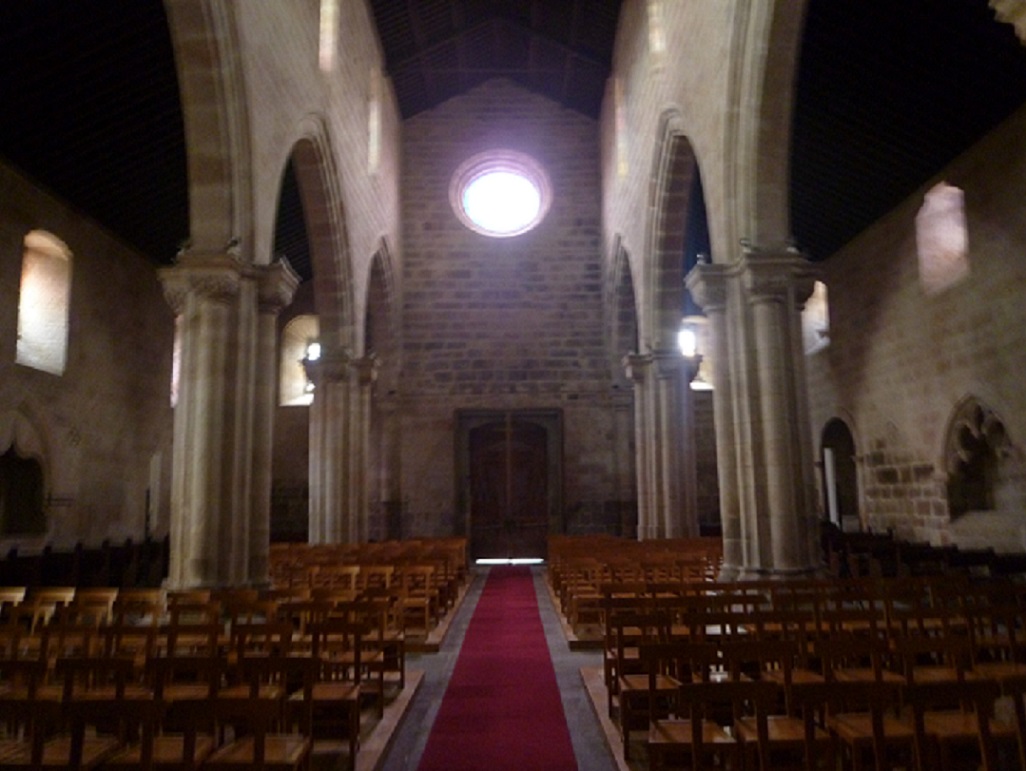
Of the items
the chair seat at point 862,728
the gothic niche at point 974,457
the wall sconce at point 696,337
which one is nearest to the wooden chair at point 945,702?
the chair seat at point 862,728

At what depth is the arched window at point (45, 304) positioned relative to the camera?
13.2 metres

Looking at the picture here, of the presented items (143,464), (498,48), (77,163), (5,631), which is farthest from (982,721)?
(498,48)

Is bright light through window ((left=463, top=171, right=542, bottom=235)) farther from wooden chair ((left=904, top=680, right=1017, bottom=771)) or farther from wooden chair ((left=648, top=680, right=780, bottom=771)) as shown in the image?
wooden chair ((left=904, top=680, right=1017, bottom=771))

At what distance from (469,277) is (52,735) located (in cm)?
1830

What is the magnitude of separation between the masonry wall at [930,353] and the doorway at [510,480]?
265 inches

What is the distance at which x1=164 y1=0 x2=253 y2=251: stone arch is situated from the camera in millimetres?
8992

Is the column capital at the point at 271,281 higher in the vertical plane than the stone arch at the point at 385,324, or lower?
lower

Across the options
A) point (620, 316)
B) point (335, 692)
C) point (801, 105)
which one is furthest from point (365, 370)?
point (335, 692)

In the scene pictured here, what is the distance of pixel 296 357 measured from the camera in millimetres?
22359

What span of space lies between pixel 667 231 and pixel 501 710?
1081 cm

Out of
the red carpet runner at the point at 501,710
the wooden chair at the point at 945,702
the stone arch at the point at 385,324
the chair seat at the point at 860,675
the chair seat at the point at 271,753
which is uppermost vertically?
the stone arch at the point at 385,324

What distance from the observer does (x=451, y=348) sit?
860 inches

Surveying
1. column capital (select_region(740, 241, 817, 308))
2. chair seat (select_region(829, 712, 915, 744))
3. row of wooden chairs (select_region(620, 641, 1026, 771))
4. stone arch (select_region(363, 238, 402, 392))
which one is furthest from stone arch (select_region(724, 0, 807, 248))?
stone arch (select_region(363, 238, 402, 392))

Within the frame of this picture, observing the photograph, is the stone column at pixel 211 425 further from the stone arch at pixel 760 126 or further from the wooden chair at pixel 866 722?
the wooden chair at pixel 866 722
